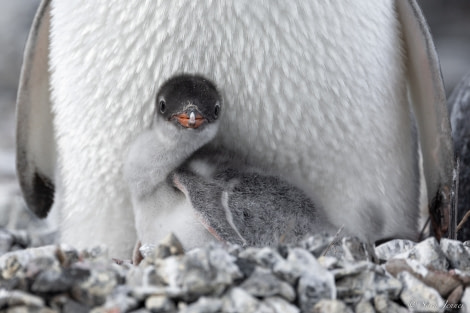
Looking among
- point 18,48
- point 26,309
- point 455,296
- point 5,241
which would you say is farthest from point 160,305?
point 18,48

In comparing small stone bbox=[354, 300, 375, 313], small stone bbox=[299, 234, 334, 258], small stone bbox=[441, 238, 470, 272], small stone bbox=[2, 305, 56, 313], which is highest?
small stone bbox=[299, 234, 334, 258]

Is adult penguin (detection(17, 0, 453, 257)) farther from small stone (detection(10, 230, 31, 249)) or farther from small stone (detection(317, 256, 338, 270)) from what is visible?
small stone (detection(317, 256, 338, 270))

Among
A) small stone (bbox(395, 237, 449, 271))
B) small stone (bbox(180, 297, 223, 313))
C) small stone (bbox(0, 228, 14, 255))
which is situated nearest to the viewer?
small stone (bbox(180, 297, 223, 313))

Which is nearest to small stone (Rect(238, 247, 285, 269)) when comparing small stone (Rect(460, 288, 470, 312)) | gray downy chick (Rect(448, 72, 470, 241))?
small stone (Rect(460, 288, 470, 312))

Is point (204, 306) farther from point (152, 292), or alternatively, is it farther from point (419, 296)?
point (419, 296)

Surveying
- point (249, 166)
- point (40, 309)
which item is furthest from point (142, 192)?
point (40, 309)
